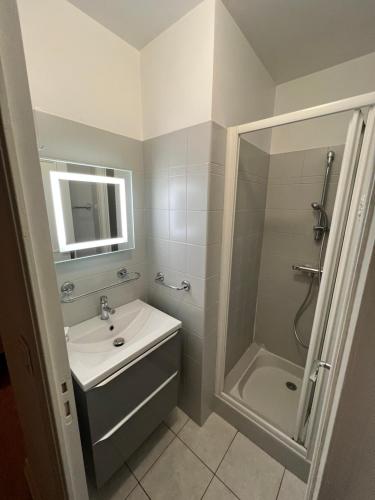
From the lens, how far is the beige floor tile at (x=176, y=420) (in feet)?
4.51

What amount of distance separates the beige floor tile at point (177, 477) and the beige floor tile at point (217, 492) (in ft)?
0.09

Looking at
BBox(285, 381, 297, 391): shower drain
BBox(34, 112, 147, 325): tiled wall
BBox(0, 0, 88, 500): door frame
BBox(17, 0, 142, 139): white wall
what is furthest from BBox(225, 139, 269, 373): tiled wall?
BBox(0, 0, 88, 500): door frame

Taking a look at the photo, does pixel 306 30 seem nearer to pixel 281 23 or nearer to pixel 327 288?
pixel 281 23

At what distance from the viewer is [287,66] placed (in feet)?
4.58

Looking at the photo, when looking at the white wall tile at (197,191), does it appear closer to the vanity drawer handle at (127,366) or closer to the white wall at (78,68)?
the white wall at (78,68)

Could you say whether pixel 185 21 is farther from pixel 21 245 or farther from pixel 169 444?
pixel 169 444

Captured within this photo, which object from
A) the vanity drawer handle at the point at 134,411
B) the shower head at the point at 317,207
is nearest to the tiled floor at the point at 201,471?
the vanity drawer handle at the point at 134,411

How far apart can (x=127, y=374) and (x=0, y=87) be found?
41.2 inches

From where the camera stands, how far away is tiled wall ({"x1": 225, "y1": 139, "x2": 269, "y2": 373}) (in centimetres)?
138

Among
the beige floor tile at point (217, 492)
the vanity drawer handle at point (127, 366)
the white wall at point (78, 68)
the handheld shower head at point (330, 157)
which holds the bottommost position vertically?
the beige floor tile at point (217, 492)

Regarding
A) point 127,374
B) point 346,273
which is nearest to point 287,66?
point 346,273

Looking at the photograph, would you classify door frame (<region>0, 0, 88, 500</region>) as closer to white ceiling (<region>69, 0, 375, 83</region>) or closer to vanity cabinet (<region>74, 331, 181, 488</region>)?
vanity cabinet (<region>74, 331, 181, 488</region>)

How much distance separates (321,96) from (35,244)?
1.99 m

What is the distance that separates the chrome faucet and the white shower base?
3.48 ft
